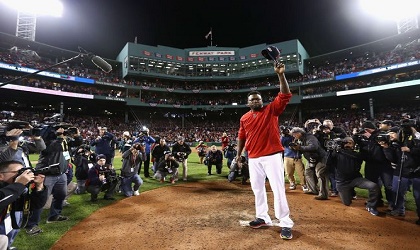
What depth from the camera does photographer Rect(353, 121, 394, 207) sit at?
201 inches

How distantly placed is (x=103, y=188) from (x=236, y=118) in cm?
3873

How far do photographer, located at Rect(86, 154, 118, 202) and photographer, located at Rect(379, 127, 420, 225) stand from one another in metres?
7.08

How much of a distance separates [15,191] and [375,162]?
6.68 metres

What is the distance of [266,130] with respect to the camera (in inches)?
151

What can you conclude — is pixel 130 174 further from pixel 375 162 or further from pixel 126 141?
pixel 375 162

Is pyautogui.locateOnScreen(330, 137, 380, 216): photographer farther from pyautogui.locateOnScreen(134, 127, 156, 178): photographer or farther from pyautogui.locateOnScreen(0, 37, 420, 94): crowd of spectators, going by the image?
pyautogui.locateOnScreen(0, 37, 420, 94): crowd of spectators

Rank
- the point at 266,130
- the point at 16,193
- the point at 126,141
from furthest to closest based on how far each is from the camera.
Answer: the point at 126,141
the point at 266,130
the point at 16,193

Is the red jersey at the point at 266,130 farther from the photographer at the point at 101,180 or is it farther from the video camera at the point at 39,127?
the photographer at the point at 101,180

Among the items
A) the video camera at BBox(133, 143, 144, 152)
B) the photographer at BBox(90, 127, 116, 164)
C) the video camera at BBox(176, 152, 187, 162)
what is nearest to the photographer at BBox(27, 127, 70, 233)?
the video camera at BBox(133, 143, 144, 152)

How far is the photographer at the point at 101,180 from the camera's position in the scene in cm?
625

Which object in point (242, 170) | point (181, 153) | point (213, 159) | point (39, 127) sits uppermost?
point (39, 127)

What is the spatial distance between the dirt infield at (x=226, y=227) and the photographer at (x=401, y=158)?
Result: 447 mm

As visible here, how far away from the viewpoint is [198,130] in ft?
133

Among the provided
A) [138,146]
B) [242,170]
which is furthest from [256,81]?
[138,146]
